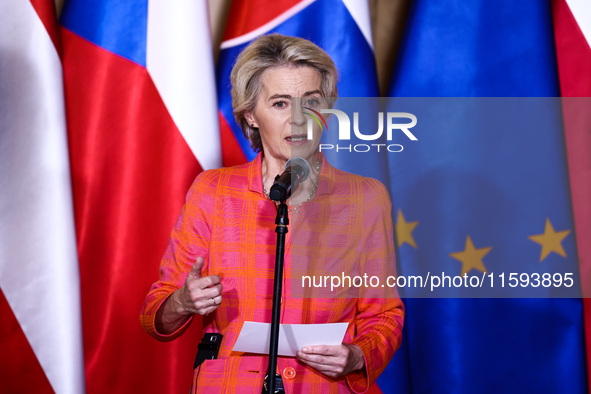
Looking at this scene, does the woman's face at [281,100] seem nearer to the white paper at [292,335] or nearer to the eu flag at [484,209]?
the eu flag at [484,209]

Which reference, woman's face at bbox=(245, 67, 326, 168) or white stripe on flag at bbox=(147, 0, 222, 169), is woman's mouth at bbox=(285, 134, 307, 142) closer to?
woman's face at bbox=(245, 67, 326, 168)

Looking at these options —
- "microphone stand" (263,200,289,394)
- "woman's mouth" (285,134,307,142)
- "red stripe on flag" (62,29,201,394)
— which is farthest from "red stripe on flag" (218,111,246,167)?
"microphone stand" (263,200,289,394)

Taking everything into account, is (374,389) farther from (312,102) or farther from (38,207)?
(38,207)

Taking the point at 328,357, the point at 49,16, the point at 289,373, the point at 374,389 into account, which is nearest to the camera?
the point at 328,357

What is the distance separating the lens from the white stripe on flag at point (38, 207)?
78.5 inches

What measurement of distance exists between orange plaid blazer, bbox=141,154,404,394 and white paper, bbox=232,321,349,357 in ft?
0.47

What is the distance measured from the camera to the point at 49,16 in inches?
80.5

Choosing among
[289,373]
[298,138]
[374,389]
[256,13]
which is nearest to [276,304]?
[289,373]

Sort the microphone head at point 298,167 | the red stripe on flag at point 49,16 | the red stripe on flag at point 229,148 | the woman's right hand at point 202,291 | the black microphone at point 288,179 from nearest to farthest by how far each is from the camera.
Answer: the black microphone at point 288,179
the microphone head at point 298,167
the woman's right hand at point 202,291
the red stripe on flag at point 49,16
the red stripe on flag at point 229,148

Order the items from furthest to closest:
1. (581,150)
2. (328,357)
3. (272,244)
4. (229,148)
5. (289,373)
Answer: (229,148), (581,150), (272,244), (289,373), (328,357)

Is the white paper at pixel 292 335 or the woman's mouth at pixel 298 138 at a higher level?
the woman's mouth at pixel 298 138

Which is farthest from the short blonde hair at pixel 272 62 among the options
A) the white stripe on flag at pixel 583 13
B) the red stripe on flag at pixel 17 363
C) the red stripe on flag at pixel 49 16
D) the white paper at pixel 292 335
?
the red stripe on flag at pixel 17 363

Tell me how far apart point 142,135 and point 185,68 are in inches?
11.1

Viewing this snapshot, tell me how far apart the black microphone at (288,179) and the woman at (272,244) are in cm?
20
